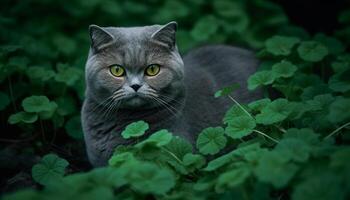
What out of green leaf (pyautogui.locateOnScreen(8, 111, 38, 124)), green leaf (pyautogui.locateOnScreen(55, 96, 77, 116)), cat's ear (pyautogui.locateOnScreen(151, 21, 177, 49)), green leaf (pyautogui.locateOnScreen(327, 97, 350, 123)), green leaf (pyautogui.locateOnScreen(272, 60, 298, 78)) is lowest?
green leaf (pyautogui.locateOnScreen(55, 96, 77, 116))

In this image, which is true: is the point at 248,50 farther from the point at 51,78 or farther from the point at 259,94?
the point at 51,78

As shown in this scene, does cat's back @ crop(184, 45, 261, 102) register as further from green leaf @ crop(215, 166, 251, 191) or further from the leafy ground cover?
green leaf @ crop(215, 166, 251, 191)

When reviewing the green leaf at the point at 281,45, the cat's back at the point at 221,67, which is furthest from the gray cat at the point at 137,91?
the green leaf at the point at 281,45

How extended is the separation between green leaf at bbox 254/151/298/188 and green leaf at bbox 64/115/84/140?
5.24 ft

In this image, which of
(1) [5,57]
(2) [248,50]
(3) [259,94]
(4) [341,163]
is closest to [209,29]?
(2) [248,50]

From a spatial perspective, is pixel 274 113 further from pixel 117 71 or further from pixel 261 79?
pixel 117 71

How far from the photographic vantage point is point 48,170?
2.47 m

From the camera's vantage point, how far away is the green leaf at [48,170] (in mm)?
2428

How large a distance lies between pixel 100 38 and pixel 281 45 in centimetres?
143

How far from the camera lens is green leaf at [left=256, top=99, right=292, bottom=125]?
2.55 m

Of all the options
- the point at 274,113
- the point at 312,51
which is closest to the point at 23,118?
the point at 274,113

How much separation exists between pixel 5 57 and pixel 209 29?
6.00 ft

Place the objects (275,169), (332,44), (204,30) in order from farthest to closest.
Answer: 1. (204,30)
2. (332,44)
3. (275,169)

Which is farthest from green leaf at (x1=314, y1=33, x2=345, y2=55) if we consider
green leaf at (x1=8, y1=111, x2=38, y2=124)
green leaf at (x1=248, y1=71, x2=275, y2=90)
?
green leaf at (x1=8, y1=111, x2=38, y2=124)
